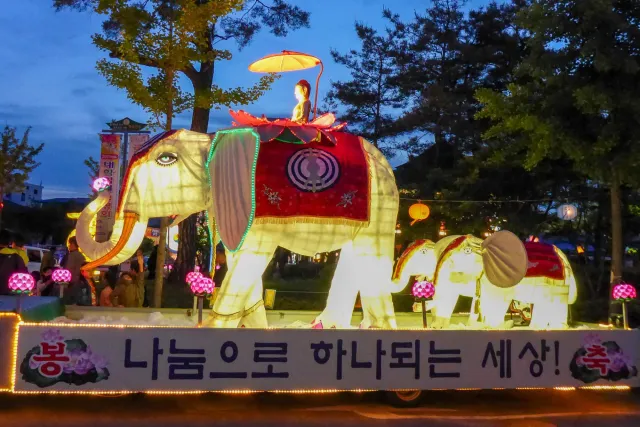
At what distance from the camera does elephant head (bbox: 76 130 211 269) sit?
18.9 feet

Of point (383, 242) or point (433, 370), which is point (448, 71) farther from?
point (433, 370)

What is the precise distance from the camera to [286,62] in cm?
684

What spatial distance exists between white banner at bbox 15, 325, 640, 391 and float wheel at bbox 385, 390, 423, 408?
214 millimetres

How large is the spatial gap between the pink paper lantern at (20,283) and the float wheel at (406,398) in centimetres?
307

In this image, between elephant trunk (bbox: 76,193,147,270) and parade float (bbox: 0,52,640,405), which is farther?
elephant trunk (bbox: 76,193,147,270)

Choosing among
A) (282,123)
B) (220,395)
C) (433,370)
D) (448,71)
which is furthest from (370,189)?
(448,71)

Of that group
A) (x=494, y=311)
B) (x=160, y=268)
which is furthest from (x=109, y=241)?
(x=494, y=311)

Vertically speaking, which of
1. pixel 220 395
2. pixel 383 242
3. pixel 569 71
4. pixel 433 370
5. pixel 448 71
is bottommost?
pixel 220 395

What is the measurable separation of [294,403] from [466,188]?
844cm

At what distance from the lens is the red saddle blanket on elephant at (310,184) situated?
565 cm

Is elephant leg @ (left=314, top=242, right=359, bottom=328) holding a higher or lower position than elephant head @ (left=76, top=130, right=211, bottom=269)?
lower

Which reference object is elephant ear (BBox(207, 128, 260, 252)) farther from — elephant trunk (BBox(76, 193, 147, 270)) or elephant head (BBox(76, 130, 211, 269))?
elephant trunk (BBox(76, 193, 147, 270))

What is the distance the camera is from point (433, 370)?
532 centimetres

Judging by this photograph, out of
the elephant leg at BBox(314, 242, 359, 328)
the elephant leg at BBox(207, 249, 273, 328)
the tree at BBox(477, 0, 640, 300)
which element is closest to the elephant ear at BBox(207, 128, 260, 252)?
the elephant leg at BBox(207, 249, 273, 328)
